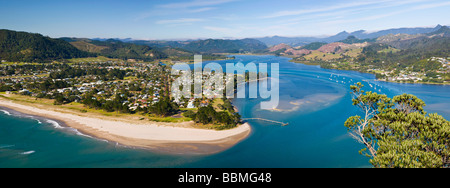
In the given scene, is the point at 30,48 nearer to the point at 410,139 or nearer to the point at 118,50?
the point at 118,50

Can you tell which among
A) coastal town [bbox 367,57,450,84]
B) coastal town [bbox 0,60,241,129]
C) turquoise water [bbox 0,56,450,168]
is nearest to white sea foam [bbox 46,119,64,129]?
turquoise water [bbox 0,56,450,168]

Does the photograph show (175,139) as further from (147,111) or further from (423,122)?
(423,122)

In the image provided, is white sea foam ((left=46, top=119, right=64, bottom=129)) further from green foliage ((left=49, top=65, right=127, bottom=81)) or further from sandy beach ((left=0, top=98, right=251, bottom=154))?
green foliage ((left=49, top=65, right=127, bottom=81))

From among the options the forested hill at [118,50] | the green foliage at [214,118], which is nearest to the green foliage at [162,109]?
the green foliage at [214,118]

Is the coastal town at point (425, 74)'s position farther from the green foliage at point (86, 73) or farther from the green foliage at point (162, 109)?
the green foliage at point (86, 73)

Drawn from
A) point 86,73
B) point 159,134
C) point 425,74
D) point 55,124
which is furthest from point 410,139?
point 86,73
